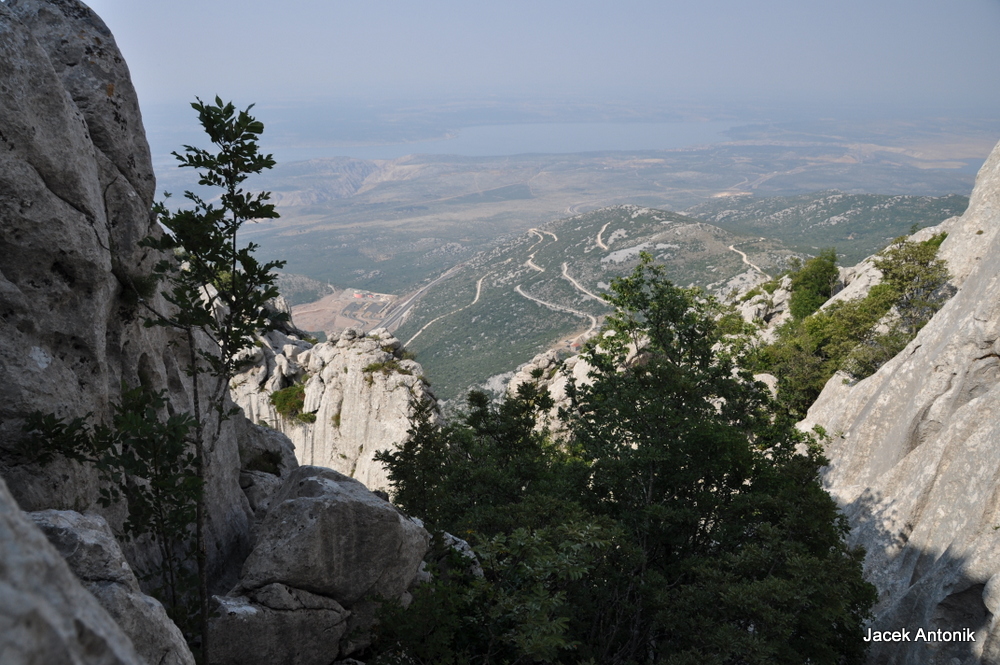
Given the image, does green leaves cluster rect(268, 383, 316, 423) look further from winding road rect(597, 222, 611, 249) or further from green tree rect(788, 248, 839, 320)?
winding road rect(597, 222, 611, 249)

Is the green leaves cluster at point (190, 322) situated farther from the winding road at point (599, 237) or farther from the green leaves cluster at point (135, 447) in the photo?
the winding road at point (599, 237)

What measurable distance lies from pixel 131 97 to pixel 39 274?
195 inches

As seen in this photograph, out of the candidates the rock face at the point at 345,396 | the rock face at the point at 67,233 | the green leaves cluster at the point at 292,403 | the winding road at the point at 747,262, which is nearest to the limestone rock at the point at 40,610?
the rock face at the point at 67,233

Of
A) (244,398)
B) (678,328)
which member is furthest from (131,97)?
(244,398)

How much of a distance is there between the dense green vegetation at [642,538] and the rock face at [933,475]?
1.72 m

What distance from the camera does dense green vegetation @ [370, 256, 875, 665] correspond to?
10523 millimetres

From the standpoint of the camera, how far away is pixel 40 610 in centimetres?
252

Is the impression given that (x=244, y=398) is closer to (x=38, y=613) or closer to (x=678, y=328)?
(x=678, y=328)

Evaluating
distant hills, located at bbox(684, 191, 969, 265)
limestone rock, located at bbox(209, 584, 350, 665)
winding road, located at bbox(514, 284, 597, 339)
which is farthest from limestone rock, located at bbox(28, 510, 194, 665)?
distant hills, located at bbox(684, 191, 969, 265)

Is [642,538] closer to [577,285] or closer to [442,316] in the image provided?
[577,285]

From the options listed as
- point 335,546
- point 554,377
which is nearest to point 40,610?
point 335,546

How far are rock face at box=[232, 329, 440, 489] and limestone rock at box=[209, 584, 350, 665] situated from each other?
77.1 feet

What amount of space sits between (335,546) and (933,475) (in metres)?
17.1

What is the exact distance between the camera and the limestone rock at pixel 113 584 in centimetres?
615
